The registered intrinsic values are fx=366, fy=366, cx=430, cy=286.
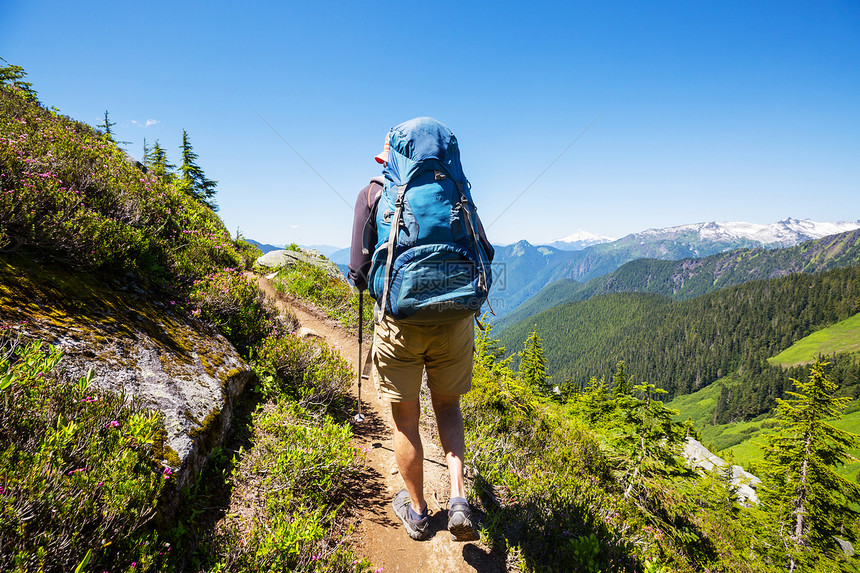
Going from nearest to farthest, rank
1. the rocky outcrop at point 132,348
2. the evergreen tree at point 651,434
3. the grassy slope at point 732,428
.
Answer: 1. the rocky outcrop at point 132,348
2. the evergreen tree at point 651,434
3. the grassy slope at point 732,428

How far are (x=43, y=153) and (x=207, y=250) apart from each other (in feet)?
6.44

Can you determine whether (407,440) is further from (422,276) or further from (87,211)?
(87,211)

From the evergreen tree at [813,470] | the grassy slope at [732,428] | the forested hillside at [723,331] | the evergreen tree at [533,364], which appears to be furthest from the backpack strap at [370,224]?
the forested hillside at [723,331]

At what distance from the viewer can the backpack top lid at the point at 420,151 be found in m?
2.46

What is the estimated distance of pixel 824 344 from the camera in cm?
12875

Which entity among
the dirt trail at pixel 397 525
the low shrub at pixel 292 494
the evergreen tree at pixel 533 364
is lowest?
the evergreen tree at pixel 533 364

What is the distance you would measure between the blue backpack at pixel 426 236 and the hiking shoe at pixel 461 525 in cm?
132

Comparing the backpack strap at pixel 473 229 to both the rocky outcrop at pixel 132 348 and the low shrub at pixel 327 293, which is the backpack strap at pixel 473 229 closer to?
the rocky outcrop at pixel 132 348

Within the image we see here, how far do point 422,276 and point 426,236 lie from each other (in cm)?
27

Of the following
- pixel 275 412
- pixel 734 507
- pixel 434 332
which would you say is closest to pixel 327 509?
pixel 275 412

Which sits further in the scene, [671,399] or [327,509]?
[671,399]

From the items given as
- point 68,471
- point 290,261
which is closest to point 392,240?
point 68,471

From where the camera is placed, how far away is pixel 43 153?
13.4 feet

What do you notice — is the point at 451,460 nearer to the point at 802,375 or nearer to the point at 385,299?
the point at 385,299
